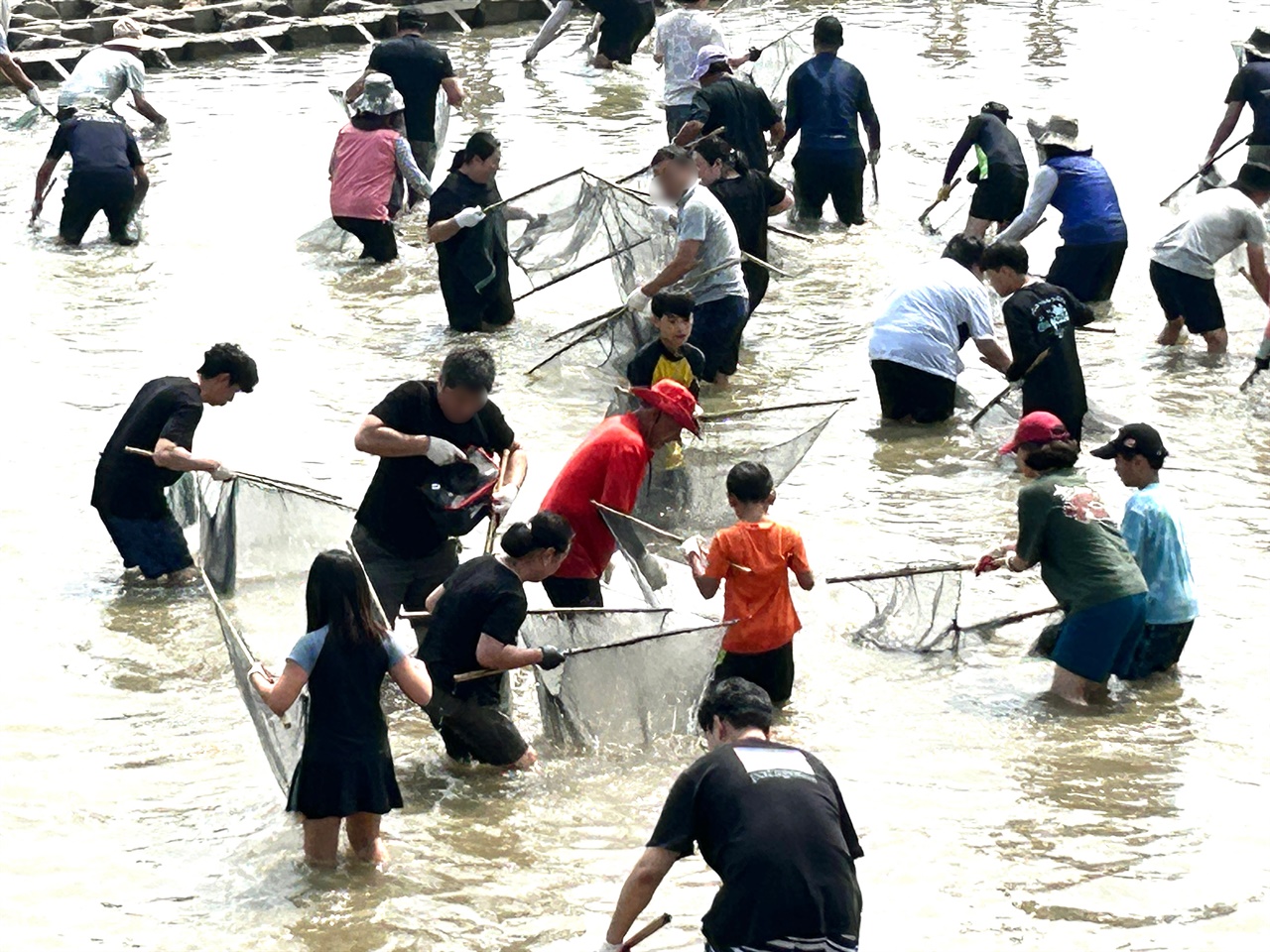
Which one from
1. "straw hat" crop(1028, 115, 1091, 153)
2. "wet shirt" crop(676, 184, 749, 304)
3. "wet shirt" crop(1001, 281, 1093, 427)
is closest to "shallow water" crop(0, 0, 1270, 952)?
"wet shirt" crop(1001, 281, 1093, 427)

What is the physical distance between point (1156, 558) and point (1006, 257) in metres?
2.65

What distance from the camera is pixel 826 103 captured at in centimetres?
1330

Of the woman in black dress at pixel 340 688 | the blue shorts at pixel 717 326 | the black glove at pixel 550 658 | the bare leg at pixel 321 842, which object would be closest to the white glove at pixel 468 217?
the blue shorts at pixel 717 326

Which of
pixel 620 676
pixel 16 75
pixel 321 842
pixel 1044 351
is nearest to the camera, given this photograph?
pixel 321 842

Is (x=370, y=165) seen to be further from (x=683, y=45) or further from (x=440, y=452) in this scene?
(x=440, y=452)

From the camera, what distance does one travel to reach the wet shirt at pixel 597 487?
728cm

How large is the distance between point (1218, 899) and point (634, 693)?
2126 mm

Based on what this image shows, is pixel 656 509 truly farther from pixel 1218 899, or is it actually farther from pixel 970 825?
pixel 1218 899

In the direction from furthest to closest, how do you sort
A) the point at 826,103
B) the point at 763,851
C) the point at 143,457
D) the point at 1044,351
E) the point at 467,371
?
the point at 826,103
the point at 1044,351
the point at 143,457
the point at 467,371
the point at 763,851

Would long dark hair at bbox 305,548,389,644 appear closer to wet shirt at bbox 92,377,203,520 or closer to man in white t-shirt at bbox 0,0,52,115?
wet shirt at bbox 92,377,203,520

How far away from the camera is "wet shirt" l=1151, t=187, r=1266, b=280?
11.0m

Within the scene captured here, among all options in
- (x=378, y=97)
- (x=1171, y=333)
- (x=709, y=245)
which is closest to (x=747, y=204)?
(x=709, y=245)

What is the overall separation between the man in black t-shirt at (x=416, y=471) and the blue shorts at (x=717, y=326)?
11.0 feet

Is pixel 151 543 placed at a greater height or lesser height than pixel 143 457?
lesser
